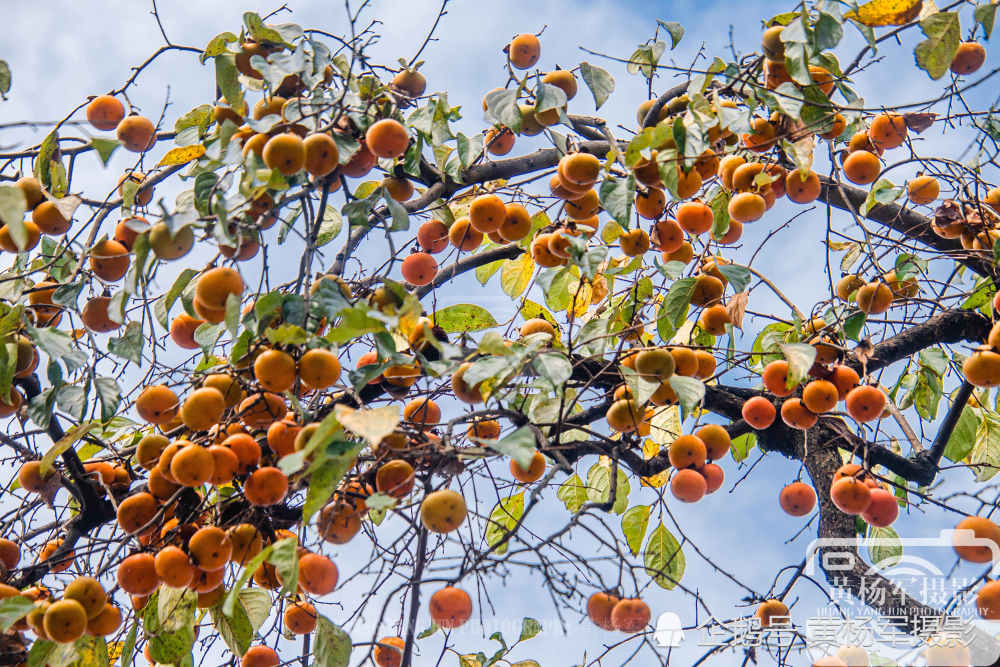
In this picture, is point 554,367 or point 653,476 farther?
point 653,476

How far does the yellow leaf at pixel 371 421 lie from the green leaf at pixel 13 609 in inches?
26.5

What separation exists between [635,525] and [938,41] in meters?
1.22

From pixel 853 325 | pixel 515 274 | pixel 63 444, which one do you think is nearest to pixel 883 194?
pixel 853 325

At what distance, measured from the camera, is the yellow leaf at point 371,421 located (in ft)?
3.51

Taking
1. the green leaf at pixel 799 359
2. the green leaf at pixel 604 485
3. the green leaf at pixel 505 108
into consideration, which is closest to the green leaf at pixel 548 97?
the green leaf at pixel 505 108

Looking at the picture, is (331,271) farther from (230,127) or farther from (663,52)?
(663,52)

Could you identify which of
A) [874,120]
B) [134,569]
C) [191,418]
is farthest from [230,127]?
[874,120]

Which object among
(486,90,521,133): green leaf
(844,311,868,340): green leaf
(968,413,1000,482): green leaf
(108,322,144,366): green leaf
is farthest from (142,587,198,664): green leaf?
(968,413,1000,482): green leaf

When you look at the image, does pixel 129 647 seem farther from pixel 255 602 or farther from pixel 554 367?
pixel 554 367

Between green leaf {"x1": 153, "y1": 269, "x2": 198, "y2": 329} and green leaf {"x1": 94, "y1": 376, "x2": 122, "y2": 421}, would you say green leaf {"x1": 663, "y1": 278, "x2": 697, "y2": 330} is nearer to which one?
green leaf {"x1": 153, "y1": 269, "x2": 198, "y2": 329}

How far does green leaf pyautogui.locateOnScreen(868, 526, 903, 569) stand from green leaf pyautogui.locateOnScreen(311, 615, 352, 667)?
120cm

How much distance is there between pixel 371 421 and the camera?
1114mm

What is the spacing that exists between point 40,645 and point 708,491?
4.21 ft

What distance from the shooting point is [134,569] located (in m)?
1.46
